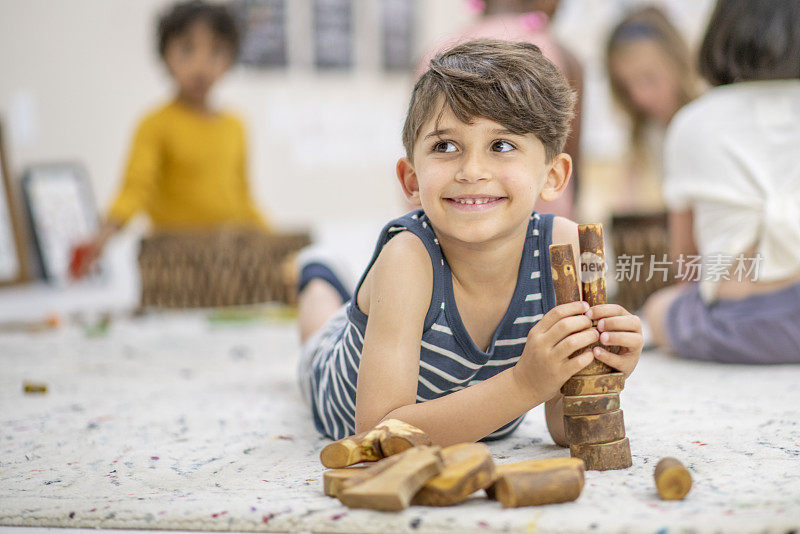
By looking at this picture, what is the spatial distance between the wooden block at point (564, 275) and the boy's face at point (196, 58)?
169 cm

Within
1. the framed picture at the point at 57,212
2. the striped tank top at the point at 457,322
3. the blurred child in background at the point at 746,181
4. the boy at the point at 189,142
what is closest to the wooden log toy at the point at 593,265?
the striped tank top at the point at 457,322

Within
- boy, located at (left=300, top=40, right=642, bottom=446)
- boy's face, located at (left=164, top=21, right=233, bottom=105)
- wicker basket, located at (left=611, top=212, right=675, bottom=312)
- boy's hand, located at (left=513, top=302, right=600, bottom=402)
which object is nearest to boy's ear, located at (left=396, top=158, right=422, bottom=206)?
boy, located at (left=300, top=40, right=642, bottom=446)

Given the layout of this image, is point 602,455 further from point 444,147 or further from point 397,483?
point 444,147

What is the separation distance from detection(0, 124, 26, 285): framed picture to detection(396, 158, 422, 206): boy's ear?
2162mm

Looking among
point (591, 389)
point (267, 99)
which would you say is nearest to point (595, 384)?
point (591, 389)

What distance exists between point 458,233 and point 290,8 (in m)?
3.00

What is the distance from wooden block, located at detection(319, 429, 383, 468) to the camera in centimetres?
75

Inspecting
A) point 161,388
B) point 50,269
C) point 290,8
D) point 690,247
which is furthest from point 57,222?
point 690,247

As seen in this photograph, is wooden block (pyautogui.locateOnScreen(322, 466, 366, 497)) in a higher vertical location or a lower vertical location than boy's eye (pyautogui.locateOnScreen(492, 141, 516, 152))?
lower

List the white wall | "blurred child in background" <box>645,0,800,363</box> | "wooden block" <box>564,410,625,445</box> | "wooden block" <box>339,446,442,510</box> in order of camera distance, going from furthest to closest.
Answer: the white wall
"blurred child in background" <box>645,0,800,363</box>
"wooden block" <box>564,410,625,445</box>
"wooden block" <box>339,446,442,510</box>

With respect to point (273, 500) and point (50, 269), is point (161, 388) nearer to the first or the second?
point (273, 500)

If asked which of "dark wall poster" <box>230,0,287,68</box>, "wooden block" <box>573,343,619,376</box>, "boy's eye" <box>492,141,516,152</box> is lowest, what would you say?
"wooden block" <box>573,343,619,376</box>

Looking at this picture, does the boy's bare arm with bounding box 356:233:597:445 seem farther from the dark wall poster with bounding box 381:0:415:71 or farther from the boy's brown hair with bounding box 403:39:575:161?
the dark wall poster with bounding box 381:0:415:71

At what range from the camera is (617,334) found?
75cm
